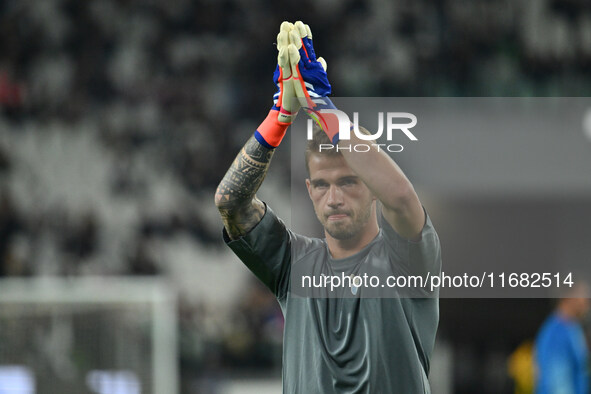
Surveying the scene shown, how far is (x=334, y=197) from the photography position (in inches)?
113

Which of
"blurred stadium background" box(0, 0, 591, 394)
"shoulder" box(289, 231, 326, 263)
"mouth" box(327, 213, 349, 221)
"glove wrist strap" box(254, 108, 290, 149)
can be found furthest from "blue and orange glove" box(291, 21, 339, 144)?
"blurred stadium background" box(0, 0, 591, 394)

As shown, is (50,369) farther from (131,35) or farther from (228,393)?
(131,35)

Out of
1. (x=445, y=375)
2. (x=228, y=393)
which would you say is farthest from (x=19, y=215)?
(x=445, y=375)

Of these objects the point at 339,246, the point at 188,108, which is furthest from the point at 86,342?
the point at 188,108

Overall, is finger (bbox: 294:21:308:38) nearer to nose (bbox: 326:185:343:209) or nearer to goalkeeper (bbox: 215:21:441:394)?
goalkeeper (bbox: 215:21:441:394)

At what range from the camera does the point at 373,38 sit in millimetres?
12852

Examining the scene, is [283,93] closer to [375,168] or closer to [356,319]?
[375,168]

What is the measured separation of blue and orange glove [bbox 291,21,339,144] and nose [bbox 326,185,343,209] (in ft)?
0.45

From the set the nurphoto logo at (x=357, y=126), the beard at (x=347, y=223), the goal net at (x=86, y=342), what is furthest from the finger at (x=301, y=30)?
the goal net at (x=86, y=342)

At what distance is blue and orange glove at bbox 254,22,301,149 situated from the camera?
276 centimetres

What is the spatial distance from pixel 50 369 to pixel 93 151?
5.86m

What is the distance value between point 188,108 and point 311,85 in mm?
10124

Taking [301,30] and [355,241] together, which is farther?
[355,241]

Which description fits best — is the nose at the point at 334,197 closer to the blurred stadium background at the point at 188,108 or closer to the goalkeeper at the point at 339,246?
the goalkeeper at the point at 339,246
